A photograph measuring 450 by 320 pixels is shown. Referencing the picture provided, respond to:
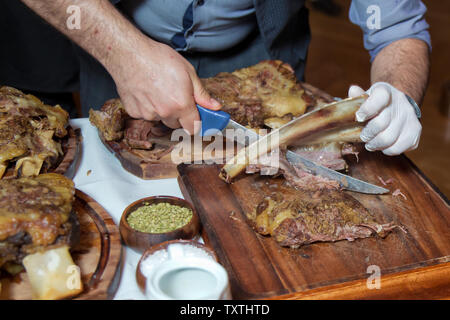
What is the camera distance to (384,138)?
6.67 feet

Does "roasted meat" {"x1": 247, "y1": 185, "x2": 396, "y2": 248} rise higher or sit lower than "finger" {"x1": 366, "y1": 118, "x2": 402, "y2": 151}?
lower

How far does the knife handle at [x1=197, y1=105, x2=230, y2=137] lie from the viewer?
1931 millimetres

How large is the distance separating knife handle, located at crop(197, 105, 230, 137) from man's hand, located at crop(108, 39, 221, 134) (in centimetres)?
2

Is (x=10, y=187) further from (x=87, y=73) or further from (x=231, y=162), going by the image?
(x=87, y=73)

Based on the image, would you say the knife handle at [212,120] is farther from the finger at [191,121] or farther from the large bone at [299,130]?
the large bone at [299,130]

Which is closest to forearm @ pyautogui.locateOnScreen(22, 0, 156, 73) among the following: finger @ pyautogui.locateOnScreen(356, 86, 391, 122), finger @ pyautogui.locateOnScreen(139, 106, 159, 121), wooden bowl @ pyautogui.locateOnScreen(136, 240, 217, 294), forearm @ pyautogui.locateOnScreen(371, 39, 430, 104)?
finger @ pyautogui.locateOnScreen(139, 106, 159, 121)

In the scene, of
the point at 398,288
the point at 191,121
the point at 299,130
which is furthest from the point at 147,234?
the point at 398,288

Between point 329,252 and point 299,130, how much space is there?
0.52 metres

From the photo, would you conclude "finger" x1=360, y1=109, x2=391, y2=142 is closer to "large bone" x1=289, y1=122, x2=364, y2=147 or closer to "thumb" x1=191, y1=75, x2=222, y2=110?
"large bone" x1=289, y1=122, x2=364, y2=147

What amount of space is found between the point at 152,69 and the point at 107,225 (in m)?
0.63

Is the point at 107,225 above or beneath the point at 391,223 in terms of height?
above

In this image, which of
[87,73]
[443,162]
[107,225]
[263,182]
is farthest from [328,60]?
[107,225]

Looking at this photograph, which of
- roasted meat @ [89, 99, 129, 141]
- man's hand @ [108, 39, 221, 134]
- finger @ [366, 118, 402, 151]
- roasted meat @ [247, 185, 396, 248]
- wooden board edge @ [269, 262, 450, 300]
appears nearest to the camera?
wooden board edge @ [269, 262, 450, 300]

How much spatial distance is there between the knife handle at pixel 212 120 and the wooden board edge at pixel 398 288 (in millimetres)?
801
